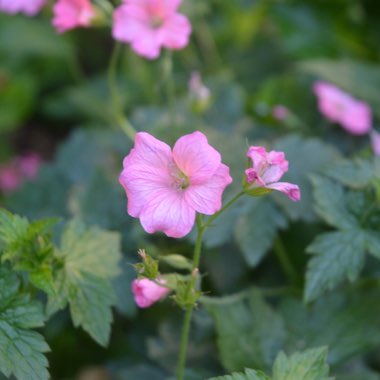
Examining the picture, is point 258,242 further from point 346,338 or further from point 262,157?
point 262,157

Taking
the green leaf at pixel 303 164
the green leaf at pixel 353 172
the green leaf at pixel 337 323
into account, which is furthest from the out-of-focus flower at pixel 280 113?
the green leaf at pixel 337 323

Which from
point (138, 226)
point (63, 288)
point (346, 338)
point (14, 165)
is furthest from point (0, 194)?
point (346, 338)

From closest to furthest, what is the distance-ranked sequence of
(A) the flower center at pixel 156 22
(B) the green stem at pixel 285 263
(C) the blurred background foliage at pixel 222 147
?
(C) the blurred background foliage at pixel 222 147 < (A) the flower center at pixel 156 22 < (B) the green stem at pixel 285 263

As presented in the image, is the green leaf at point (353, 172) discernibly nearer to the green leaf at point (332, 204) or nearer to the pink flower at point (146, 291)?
the green leaf at point (332, 204)

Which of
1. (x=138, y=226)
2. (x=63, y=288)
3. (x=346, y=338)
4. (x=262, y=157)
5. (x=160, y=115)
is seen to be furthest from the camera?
(x=160, y=115)

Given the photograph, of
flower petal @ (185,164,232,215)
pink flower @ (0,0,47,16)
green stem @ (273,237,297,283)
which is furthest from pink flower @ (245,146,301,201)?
pink flower @ (0,0,47,16)

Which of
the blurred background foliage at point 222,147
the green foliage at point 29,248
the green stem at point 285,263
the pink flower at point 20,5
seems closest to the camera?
the green foliage at point 29,248

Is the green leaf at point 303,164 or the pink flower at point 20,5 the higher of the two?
the pink flower at point 20,5
